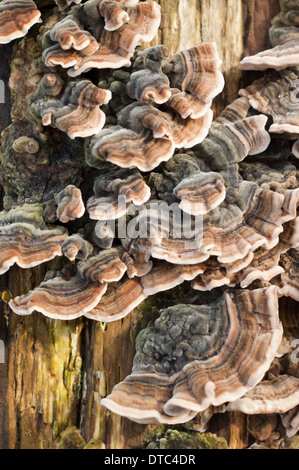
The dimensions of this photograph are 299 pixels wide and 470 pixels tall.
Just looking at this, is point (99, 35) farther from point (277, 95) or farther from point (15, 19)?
point (277, 95)

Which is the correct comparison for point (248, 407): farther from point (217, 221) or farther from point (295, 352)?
point (217, 221)

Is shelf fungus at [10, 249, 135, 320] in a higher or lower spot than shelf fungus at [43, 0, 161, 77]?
lower

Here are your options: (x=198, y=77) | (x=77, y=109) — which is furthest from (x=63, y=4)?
(x=198, y=77)

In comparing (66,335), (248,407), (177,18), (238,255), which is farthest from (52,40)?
(248,407)

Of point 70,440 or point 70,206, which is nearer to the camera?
point 70,206

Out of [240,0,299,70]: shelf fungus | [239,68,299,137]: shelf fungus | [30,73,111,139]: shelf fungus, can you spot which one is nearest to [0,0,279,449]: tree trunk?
[239,68,299,137]: shelf fungus

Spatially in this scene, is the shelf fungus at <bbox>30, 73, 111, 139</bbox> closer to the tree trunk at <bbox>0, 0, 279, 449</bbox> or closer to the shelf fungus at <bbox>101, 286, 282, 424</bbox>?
the tree trunk at <bbox>0, 0, 279, 449</bbox>
